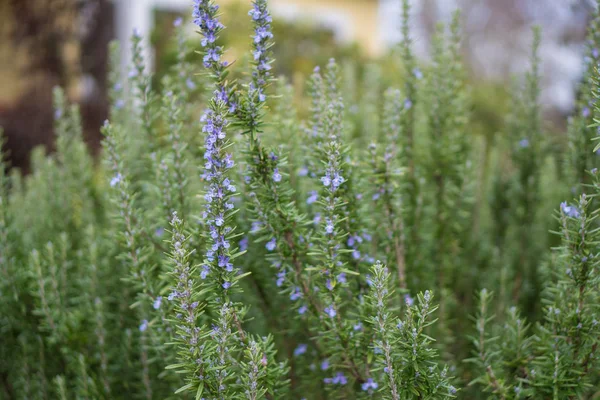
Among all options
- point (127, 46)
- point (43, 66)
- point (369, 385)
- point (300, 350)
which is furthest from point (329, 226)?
point (127, 46)

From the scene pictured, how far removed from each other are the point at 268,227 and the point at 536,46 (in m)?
1.47

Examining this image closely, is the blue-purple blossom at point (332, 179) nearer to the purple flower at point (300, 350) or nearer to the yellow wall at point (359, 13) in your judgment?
the purple flower at point (300, 350)

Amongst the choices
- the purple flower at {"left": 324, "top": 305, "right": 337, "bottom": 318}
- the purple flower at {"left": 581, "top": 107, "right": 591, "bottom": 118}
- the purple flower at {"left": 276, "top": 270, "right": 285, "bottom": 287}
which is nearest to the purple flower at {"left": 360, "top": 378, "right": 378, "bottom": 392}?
the purple flower at {"left": 324, "top": 305, "right": 337, "bottom": 318}

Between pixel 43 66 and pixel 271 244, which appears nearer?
pixel 271 244

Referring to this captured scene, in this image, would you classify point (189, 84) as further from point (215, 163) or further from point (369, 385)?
point (369, 385)

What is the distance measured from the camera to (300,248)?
1443 mm

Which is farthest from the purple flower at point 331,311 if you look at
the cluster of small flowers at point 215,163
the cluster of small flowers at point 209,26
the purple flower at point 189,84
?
the purple flower at point 189,84

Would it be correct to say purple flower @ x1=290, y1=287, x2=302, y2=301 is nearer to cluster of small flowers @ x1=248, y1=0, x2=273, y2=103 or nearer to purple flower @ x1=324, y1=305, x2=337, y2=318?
purple flower @ x1=324, y1=305, x2=337, y2=318

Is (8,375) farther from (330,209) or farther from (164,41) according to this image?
(164,41)

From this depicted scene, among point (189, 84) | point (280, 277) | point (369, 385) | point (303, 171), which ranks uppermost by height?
point (189, 84)

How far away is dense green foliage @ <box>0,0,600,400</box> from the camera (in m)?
1.28

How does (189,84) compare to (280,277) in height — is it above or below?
above

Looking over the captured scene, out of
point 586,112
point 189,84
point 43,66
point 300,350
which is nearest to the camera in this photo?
point 300,350

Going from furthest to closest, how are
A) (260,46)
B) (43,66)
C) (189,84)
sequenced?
(43,66), (189,84), (260,46)
